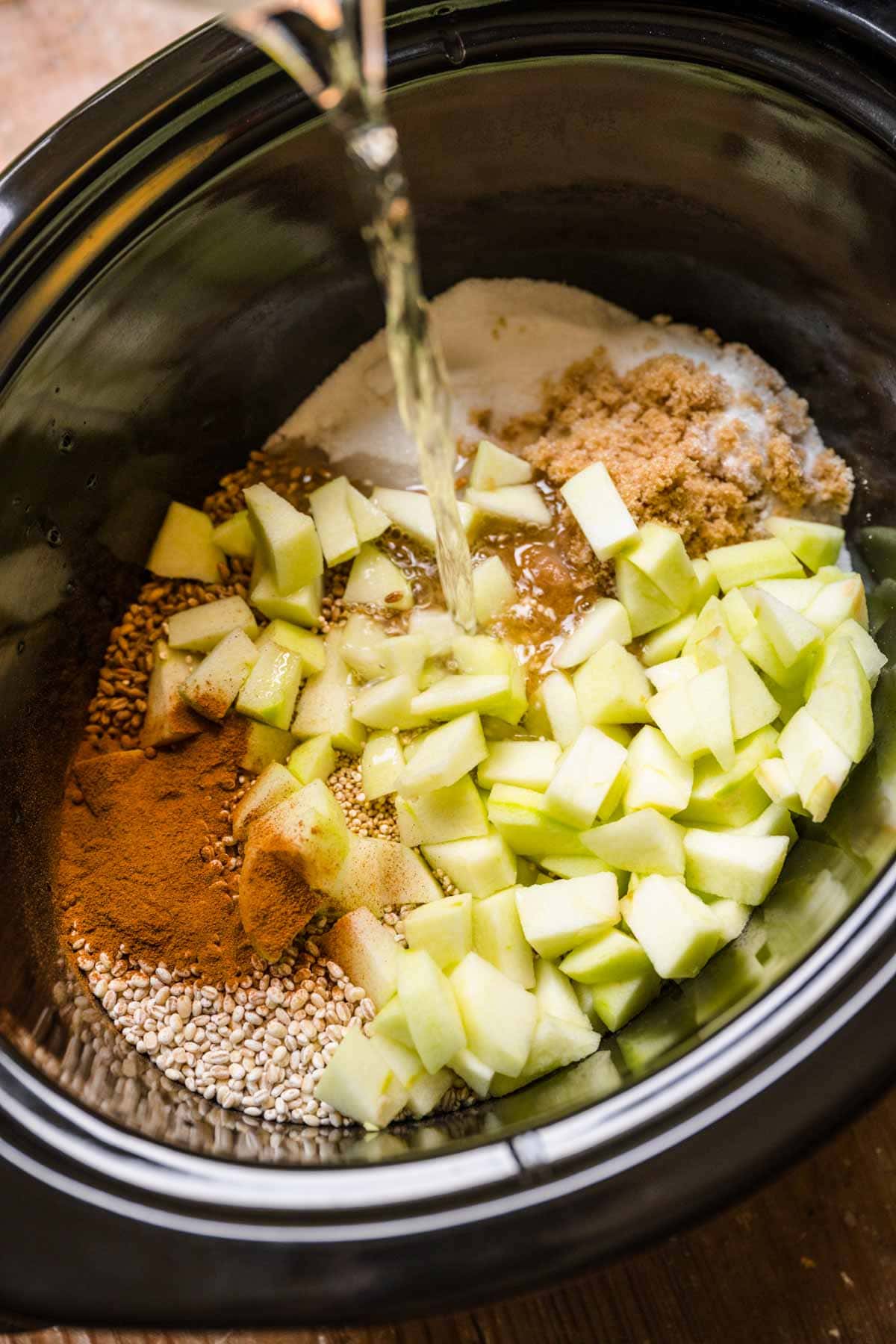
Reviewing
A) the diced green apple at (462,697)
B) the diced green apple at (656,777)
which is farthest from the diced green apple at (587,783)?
the diced green apple at (462,697)

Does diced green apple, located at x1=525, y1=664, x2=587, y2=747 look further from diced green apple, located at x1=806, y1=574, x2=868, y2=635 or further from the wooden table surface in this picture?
the wooden table surface

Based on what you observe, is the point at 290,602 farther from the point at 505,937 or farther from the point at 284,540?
the point at 505,937

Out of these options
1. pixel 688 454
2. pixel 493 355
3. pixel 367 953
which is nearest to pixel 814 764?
pixel 688 454

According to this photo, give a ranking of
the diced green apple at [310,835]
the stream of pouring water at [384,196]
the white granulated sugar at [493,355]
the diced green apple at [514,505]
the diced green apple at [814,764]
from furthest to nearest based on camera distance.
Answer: the white granulated sugar at [493,355] → the diced green apple at [514,505] → the diced green apple at [310,835] → the diced green apple at [814,764] → the stream of pouring water at [384,196]

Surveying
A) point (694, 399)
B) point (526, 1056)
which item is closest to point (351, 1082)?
point (526, 1056)

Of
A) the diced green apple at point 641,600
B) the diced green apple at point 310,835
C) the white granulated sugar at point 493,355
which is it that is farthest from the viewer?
the white granulated sugar at point 493,355

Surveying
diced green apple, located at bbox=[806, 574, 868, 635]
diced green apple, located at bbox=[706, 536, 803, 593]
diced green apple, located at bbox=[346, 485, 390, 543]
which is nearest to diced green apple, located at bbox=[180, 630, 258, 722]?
diced green apple, located at bbox=[346, 485, 390, 543]

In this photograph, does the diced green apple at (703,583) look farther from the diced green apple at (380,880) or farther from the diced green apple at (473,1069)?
the diced green apple at (473,1069)
